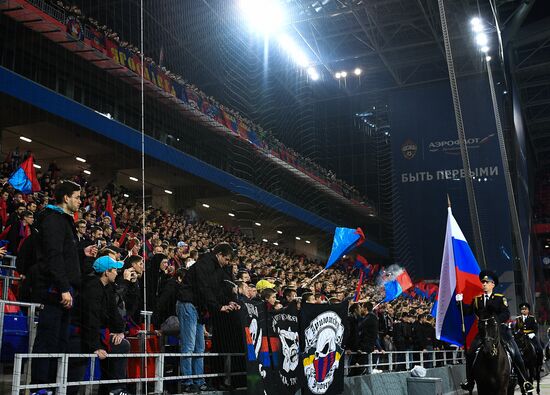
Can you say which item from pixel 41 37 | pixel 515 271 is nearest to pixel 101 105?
pixel 41 37

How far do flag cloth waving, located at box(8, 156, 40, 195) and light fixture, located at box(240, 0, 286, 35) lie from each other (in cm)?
1276

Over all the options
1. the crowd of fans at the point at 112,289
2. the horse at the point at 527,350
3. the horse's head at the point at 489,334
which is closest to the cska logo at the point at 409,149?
the horse at the point at 527,350

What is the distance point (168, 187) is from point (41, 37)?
1117cm

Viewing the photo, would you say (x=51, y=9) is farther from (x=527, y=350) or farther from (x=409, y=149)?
A: (x=409, y=149)

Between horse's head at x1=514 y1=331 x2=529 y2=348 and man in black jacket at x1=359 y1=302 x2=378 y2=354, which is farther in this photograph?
horse's head at x1=514 y1=331 x2=529 y2=348

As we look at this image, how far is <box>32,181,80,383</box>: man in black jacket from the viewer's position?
5.39m

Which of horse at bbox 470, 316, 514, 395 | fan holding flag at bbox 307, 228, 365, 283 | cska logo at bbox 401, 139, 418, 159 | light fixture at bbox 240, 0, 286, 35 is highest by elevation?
light fixture at bbox 240, 0, 286, 35

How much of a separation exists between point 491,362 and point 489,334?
0.51 metres

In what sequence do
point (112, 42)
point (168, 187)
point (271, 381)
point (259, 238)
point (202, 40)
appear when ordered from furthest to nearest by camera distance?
point (259, 238)
point (168, 187)
point (202, 40)
point (112, 42)
point (271, 381)

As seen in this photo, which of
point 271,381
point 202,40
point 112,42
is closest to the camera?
point 271,381

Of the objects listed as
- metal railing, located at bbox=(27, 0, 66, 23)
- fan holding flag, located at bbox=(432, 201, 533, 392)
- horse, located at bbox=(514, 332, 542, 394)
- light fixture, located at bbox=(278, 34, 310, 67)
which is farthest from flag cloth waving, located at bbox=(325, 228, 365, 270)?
light fixture, located at bbox=(278, 34, 310, 67)

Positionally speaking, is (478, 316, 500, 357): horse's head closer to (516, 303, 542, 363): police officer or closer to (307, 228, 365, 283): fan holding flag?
(307, 228, 365, 283): fan holding flag

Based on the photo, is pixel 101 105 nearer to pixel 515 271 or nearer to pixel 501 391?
pixel 501 391

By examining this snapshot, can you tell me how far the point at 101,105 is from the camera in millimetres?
22891
